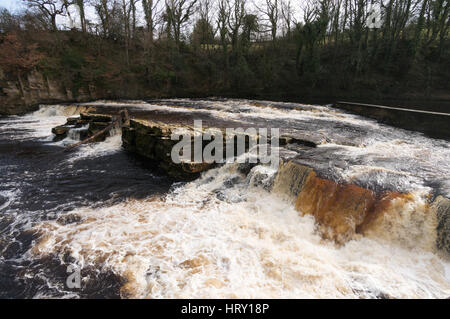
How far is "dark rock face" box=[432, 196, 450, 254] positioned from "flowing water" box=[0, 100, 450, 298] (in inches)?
3.6

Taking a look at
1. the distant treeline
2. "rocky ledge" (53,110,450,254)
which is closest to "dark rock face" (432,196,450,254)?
"rocky ledge" (53,110,450,254)

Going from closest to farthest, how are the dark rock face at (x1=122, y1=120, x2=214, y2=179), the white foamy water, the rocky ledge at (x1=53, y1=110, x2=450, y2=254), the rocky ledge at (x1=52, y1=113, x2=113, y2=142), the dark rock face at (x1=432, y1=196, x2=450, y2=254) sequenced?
1. the white foamy water
2. the dark rock face at (x1=432, y1=196, x2=450, y2=254)
3. the rocky ledge at (x1=53, y1=110, x2=450, y2=254)
4. the dark rock face at (x1=122, y1=120, x2=214, y2=179)
5. the rocky ledge at (x1=52, y1=113, x2=113, y2=142)

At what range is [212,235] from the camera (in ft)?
14.5

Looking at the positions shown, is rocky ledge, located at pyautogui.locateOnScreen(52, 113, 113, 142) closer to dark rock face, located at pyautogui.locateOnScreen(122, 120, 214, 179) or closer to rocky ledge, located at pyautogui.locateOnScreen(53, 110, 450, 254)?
dark rock face, located at pyautogui.locateOnScreen(122, 120, 214, 179)

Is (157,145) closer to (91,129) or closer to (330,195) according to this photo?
(91,129)

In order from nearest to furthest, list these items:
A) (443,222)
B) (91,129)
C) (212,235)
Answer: (443,222) < (212,235) < (91,129)

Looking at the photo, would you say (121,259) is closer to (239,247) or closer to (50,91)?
(239,247)

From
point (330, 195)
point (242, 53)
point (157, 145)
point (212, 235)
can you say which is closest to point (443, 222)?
point (330, 195)

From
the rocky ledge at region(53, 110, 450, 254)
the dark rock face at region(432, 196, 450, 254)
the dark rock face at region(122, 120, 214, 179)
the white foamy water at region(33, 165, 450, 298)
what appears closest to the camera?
the white foamy water at region(33, 165, 450, 298)

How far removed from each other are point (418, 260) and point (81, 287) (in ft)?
17.1

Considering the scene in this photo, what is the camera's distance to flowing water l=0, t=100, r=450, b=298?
10.8 ft

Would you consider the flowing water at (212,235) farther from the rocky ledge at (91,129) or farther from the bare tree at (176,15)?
the bare tree at (176,15)

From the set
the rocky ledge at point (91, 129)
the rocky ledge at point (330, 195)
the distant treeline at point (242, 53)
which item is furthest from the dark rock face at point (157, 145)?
the distant treeline at point (242, 53)

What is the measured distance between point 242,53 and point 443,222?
2449cm
